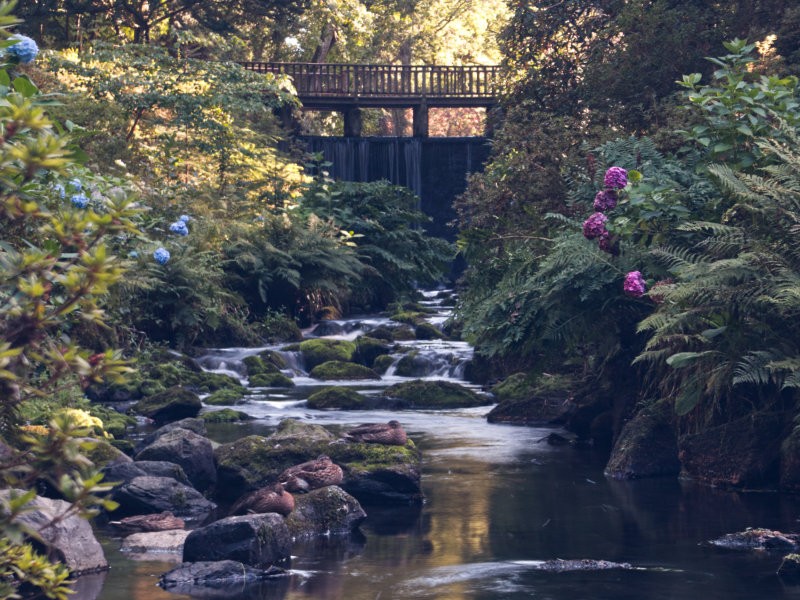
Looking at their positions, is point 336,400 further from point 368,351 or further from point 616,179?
point 616,179

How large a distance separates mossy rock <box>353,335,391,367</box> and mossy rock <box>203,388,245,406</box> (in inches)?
156

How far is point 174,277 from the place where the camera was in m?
17.5

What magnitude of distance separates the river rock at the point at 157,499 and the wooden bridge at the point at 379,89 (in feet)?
79.9

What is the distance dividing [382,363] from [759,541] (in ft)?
36.4

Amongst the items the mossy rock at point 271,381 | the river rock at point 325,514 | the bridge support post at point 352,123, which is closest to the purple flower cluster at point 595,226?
the river rock at point 325,514

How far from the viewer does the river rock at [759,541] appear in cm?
743

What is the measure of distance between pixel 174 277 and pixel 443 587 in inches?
457

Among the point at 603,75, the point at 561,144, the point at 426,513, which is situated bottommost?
the point at 426,513

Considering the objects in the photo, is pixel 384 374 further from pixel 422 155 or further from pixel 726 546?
pixel 422 155

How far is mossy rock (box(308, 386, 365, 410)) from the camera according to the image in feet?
47.2

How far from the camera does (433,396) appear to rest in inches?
584

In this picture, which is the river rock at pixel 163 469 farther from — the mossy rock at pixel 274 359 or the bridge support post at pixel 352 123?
the bridge support post at pixel 352 123

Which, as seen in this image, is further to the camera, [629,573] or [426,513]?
[426,513]

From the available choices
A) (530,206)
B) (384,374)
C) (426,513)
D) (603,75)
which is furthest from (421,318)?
(426,513)
